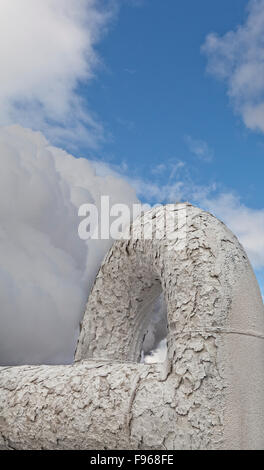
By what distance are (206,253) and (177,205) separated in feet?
1.74

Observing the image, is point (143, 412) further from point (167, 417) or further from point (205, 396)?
point (205, 396)

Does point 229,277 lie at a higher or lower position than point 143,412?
higher

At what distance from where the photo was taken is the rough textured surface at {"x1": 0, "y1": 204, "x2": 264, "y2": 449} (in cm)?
223

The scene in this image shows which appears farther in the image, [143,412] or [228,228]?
[228,228]

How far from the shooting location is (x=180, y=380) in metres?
2.29

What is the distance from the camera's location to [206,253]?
2.47m

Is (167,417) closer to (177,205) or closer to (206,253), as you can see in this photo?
(206,253)

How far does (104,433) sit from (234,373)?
28.3 inches

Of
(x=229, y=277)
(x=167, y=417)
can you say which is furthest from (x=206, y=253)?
(x=167, y=417)

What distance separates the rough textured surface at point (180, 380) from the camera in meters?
2.23

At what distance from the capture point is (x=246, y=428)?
2.24m
